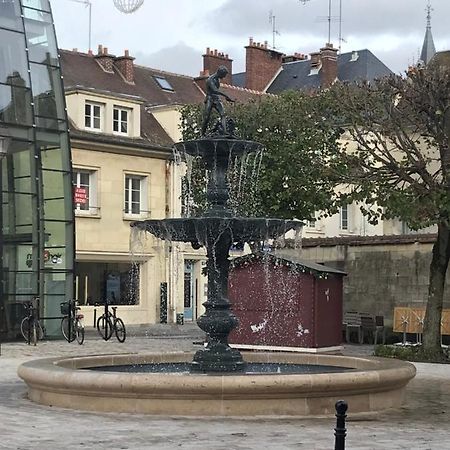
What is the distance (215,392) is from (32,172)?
17.4m

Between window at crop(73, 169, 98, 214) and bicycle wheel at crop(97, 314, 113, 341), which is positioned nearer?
bicycle wheel at crop(97, 314, 113, 341)

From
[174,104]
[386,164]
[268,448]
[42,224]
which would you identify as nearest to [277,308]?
[386,164]

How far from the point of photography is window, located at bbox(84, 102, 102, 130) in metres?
37.3

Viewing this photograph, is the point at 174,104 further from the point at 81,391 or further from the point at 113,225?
the point at 81,391

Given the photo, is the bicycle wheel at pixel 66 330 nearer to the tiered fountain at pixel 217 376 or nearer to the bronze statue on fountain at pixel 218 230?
the tiered fountain at pixel 217 376

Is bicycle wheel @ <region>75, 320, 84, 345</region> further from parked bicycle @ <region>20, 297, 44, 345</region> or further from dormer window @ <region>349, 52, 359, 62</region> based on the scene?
dormer window @ <region>349, 52, 359, 62</region>

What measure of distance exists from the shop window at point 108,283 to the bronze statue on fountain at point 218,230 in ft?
75.6

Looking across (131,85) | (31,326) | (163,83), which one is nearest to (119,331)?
(31,326)

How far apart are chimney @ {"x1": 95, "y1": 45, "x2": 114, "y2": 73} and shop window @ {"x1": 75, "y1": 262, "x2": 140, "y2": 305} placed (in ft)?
31.0

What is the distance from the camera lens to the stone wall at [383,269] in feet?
87.9

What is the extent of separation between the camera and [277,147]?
28.8 meters

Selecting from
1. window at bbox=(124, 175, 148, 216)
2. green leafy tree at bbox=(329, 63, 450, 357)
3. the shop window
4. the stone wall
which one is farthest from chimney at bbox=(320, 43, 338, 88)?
green leafy tree at bbox=(329, 63, 450, 357)

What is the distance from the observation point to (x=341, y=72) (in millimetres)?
58000

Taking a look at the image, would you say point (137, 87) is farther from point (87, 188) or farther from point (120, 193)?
point (87, 188)
